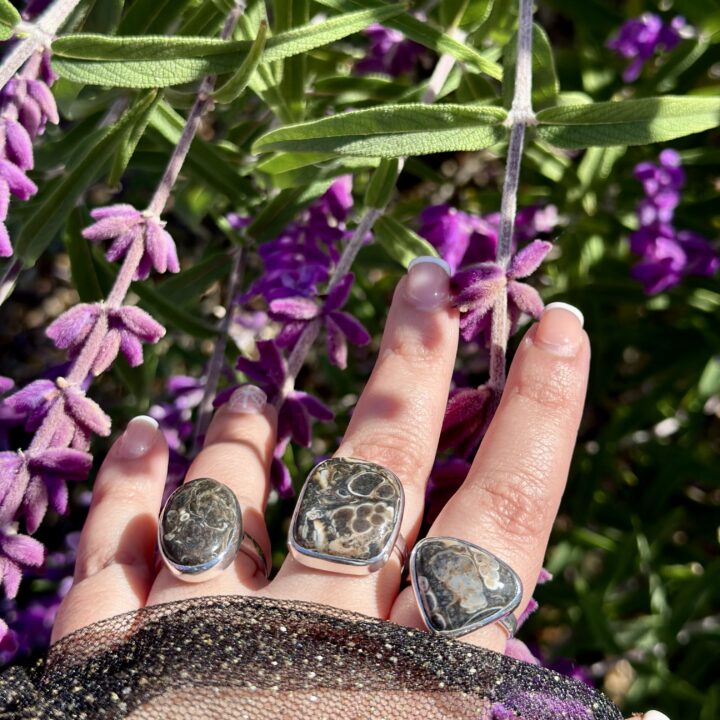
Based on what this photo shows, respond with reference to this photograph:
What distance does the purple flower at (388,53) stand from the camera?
2455 millimetres

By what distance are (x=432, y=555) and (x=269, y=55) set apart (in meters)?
0.95

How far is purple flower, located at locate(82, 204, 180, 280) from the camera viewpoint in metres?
1.52

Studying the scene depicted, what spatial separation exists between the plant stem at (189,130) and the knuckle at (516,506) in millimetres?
777

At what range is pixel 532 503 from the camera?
152 centimetres

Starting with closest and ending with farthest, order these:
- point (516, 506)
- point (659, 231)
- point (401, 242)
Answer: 1. point (516, 506)
2. point (401, 242)
3. point (659, 231)

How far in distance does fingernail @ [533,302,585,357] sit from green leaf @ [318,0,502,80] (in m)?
0.69

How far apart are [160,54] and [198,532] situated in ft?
2.79

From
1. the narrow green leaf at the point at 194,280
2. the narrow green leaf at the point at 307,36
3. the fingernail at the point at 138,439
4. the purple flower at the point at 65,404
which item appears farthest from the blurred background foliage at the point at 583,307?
the purple flower at the point at 65,404

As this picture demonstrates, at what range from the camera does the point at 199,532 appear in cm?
140

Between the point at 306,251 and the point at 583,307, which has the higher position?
the point at 306,251

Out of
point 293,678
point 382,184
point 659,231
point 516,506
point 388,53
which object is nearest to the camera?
point 293,678

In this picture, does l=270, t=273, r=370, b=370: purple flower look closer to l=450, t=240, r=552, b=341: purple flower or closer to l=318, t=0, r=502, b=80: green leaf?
l=450, t=240, r=552, b=341: purple flower

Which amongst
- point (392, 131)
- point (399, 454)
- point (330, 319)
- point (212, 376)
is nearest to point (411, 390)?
point (399, 454)

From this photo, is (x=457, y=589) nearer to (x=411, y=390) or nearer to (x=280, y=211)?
(x=411, y=390)
